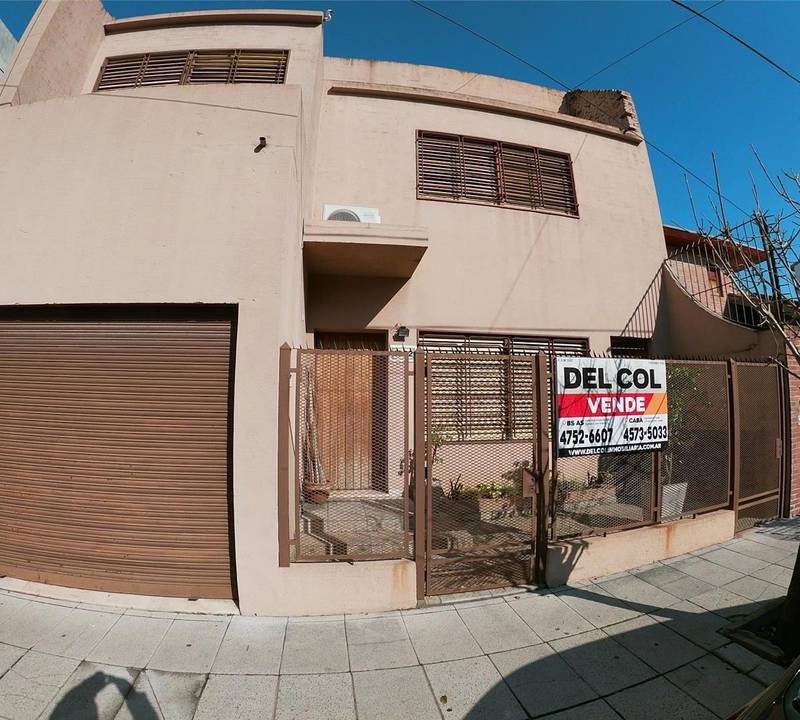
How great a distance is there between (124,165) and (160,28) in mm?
5256

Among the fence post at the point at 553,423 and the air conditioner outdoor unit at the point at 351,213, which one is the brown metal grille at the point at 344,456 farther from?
the air conditioner outdoor unit at the point at 351,213

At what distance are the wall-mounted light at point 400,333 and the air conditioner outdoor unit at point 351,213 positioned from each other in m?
1.92

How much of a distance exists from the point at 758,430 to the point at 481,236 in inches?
198

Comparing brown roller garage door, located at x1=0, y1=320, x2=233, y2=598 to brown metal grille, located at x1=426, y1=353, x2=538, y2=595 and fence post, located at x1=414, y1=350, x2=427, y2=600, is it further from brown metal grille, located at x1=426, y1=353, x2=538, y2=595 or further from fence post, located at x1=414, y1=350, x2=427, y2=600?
brown metal grille, located at x1=426, y1=353, x2=538, y2=595

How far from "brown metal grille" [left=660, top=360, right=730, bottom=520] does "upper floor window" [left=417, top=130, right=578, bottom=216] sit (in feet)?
13.7

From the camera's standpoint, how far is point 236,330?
3.61m

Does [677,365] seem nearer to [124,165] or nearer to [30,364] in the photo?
[124,165]

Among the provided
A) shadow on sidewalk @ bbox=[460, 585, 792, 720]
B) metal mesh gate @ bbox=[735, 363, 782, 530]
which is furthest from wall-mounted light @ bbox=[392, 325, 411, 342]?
metal mesh gate @ bbox=[735, 363, 782, 530]

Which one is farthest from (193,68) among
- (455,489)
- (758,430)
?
(758,430)

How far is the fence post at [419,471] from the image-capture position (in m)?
3.51

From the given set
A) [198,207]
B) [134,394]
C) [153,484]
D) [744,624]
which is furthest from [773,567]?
[198,207]

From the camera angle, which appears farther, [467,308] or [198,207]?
[467,308]

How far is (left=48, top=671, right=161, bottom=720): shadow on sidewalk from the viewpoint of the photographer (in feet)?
7.77

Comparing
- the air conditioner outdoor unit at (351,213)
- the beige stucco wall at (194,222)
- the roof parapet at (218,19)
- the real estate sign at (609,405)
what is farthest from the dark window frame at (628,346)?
the roof parapet at (218,19)
